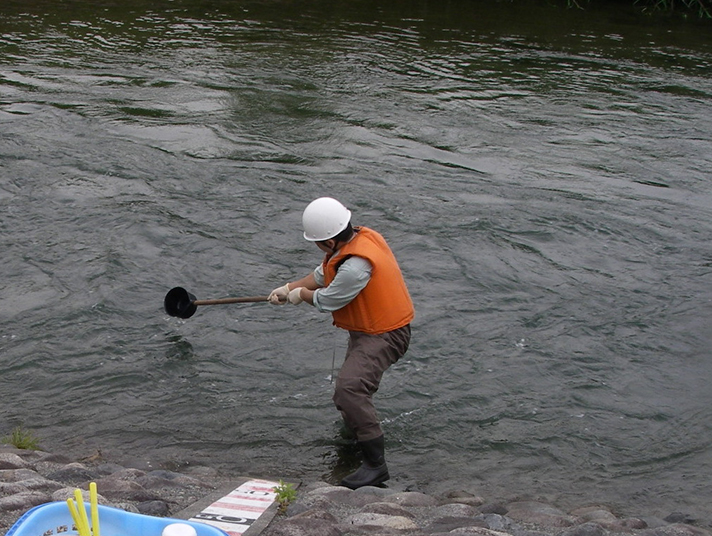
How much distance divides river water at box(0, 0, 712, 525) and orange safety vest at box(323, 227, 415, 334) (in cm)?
103

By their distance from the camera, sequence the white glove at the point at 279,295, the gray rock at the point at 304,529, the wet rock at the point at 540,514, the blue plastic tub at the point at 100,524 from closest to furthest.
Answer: the blue plastic tub at the point at 100,524 < the gray rock at the point at 304,529 < the wet rock at the point at 540,514 < the white glove at the point at 279,295

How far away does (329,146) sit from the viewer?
1247 centimetres

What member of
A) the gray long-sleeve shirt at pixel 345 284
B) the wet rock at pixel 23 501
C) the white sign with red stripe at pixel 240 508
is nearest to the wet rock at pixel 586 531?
the white sign with red stripe at pixel 240 508

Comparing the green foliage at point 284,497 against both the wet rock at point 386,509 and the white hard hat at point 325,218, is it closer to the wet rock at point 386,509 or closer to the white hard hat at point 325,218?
the wet rock at point 386,509

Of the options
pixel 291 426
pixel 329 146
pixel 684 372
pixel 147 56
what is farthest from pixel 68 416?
pixel 147 56

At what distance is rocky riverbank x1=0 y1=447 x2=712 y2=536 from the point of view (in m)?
4.52

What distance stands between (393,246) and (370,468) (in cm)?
400

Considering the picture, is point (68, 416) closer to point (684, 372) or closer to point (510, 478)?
point (510, 478)

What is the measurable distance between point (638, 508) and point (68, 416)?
13.2 ft

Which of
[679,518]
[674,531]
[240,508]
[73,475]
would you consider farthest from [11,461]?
[679,518]

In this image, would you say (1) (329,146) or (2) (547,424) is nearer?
(2) (547,424)

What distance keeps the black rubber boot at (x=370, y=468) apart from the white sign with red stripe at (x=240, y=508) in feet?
2.01

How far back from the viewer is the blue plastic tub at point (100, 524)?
3.55 m

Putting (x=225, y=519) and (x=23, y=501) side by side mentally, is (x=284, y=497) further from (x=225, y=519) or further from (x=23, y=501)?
(x=23, y=501)
